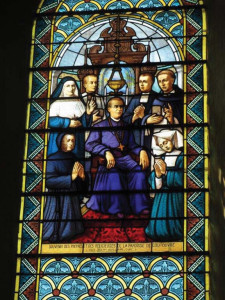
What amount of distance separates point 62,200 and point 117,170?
72cm

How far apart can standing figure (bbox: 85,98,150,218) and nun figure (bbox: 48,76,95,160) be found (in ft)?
0.45

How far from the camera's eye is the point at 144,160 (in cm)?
1492

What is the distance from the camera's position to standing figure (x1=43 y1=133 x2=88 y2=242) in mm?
14633

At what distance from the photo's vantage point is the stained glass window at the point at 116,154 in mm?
14273

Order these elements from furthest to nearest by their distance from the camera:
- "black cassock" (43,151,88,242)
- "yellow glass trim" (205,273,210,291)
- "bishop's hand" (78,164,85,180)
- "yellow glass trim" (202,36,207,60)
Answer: "yellow glass trim" (202,36,207,60)
"bishop's hand" (78,164,85,180)
"black cassock" (43,151,88,242)
"yellow glass trim" (205,273,210,291)

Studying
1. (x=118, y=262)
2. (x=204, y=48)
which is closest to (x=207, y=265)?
(x=118, y=262)

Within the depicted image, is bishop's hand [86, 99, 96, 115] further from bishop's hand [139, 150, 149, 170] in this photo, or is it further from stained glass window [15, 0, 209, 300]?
bishop's hand [139, 150, 149, 170]

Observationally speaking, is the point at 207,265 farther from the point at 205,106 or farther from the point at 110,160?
the point at 205,106

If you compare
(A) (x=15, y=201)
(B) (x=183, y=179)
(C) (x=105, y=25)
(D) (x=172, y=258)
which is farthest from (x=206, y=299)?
(C) (x=105, y=25)

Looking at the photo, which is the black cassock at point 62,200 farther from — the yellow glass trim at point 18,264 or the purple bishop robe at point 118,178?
the yellow glass trim at point 18,264

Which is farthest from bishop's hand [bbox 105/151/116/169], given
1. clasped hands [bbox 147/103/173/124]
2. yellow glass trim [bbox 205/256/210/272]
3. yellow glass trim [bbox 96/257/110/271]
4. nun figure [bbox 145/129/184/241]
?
yellow glass trim [bbox 205/256/210/272]

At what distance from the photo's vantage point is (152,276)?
558 inches

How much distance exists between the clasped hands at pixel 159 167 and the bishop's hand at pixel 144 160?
0.11 m

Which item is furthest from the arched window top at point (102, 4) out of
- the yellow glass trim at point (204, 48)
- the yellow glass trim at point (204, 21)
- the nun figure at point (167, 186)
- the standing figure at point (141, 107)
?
the nun figure at point (167, 186)
